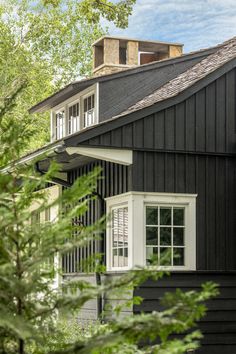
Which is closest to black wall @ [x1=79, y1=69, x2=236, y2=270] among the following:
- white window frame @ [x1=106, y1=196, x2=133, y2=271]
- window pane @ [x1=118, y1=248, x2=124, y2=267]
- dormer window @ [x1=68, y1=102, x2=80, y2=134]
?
white window frame @ [x1=106, y1=196, x2=133, y2=271]

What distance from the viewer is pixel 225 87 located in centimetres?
1425

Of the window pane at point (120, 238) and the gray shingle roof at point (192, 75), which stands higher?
the gray shingle roof at point (192, 75)

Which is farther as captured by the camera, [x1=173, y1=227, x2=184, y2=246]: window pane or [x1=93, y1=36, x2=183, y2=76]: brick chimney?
[x1=93, y1=36, x2=183, y2=76]: brick chimney

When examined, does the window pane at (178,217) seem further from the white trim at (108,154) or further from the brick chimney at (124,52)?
the brick chimney at (124,52)

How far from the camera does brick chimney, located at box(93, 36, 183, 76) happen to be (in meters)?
18.5

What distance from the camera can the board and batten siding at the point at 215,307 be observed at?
1334cm

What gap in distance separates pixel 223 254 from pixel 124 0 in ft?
21.0

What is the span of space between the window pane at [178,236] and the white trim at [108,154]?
1.39 m

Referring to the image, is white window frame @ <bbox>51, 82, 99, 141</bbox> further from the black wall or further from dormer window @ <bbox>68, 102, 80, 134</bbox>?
the black wall

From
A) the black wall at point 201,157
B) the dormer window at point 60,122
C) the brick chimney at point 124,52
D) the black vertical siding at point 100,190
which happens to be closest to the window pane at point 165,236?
the black wall at point 201,157

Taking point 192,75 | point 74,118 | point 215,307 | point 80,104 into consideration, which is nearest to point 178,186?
point 215,307

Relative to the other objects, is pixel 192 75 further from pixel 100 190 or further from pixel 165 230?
pixel 165 230

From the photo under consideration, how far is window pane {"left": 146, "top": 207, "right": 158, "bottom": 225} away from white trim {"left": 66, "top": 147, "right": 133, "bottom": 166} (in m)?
0.84

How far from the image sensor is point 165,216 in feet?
44.5
